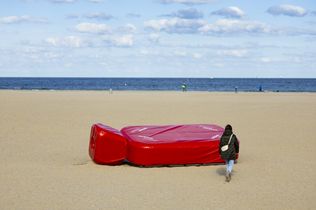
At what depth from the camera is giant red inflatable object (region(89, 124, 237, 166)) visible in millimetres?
12914

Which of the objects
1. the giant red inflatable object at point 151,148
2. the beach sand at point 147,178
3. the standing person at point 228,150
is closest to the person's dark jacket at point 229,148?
the standing person at point 228,150

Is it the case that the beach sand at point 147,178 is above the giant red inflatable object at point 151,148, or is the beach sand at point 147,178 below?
below

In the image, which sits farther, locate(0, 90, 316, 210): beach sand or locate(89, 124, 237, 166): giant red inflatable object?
locate(89, 124, 237, 166): giant red inflatable object

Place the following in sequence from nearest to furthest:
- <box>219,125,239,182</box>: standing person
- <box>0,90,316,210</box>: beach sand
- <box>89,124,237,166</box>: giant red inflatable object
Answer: <box>0,90,316,210</box>: beach sand < <box>219,125,239,182</box>: standing person < <box>89,124,237,166</box>: giant red inflatable object

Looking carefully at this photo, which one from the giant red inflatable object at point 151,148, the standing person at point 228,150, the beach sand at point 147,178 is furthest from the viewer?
the giant red inflatable object at point 151,148

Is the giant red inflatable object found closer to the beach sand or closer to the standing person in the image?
the beach sand

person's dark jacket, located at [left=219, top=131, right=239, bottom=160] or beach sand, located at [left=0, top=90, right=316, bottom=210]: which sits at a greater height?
person's dark jacket, located at [left=219, top=131, right=239, bottom=160]

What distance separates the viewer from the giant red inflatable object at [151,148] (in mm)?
12914

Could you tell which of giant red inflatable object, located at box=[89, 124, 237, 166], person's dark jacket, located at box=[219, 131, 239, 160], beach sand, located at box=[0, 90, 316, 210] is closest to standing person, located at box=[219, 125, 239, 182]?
person's dark jacket, located at box=[219, 131, 239, 160]

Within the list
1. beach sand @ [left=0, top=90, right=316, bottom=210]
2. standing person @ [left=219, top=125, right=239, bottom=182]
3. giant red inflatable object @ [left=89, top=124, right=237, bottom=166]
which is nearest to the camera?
beach sand @ [left=0, top=90, right=316, bottom=210]

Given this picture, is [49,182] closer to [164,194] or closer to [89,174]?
[89,174]

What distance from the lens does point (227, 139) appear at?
38.8ft

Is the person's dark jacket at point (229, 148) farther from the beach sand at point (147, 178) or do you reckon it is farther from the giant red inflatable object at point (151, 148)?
the giant red inflatable object at point (151, 148)

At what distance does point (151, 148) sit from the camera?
42.3 feet
